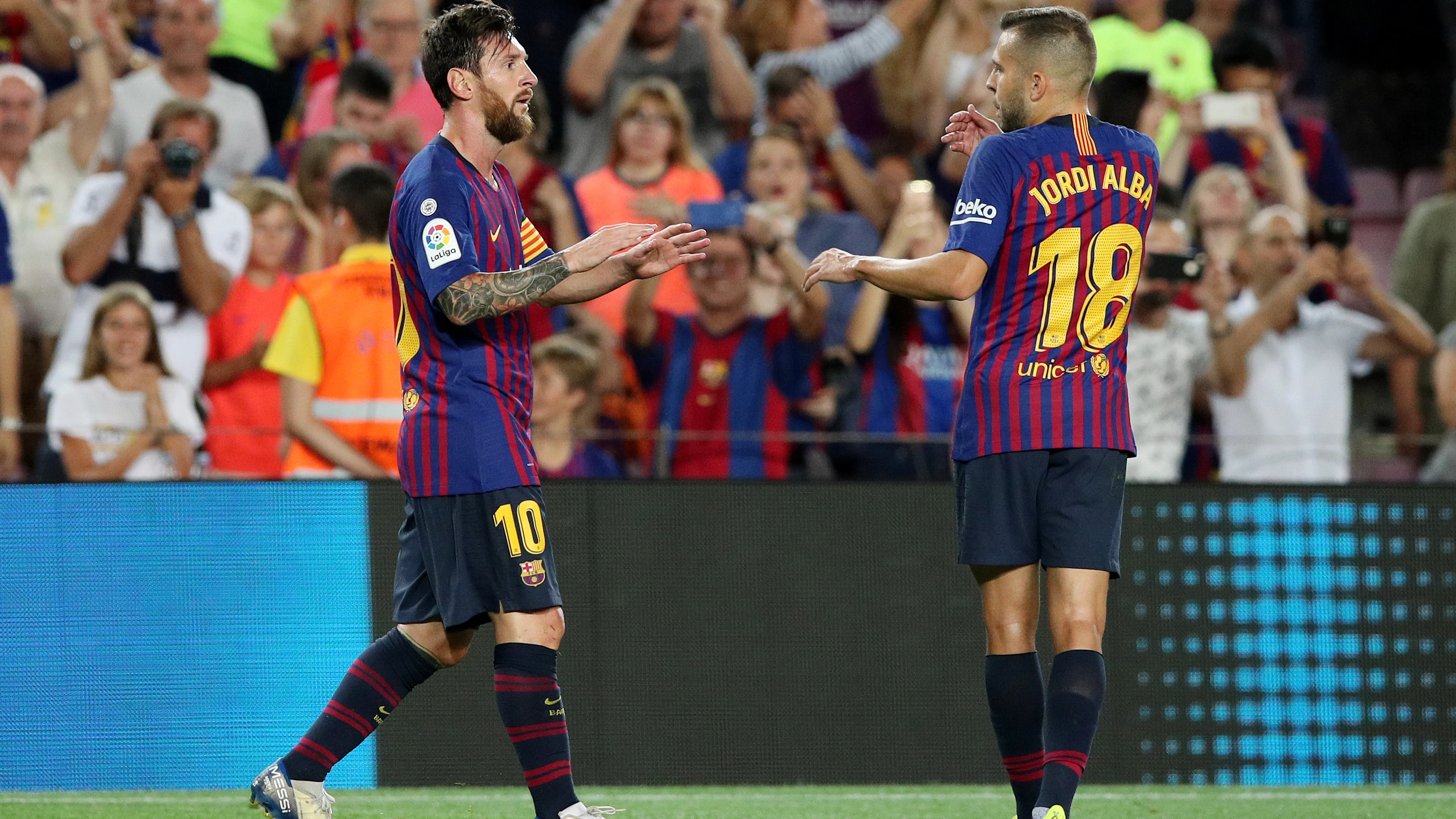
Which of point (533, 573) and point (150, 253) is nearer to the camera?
point (533, 573)

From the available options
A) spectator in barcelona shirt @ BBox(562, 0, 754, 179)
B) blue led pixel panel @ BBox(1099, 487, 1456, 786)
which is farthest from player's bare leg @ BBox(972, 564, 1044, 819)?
spectator in barcelona shirt @ BBox(562, 0, 754, 179)

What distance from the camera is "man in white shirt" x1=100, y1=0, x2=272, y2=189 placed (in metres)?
8.73

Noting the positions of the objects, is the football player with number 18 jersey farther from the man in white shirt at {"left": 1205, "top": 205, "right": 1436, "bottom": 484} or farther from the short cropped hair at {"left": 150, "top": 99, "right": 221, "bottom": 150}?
the short cropped hair at {"left": 150, "top": 99, "right": 221, "bottom": 150}

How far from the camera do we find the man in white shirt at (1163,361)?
7.58 meters

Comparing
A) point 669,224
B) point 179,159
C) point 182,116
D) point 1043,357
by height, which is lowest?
point 1043,357

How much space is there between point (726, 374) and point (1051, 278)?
360cm

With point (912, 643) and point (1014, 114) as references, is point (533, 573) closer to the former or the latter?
point (1014, 114)

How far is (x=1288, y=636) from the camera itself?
6602 mm

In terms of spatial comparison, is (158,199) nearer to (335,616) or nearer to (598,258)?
(335,616)

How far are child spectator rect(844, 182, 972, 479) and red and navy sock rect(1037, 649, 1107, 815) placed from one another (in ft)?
11.9

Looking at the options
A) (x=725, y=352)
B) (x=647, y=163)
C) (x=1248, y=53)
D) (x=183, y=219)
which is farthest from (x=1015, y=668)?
(x=1248, y=53)

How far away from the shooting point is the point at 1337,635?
260 inches

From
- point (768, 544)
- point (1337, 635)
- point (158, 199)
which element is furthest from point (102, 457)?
point (1337, 635)

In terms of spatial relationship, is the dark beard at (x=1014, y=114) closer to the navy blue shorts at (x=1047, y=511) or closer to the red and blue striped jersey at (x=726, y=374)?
the navy blue shorts at (x=1047, y=511)
